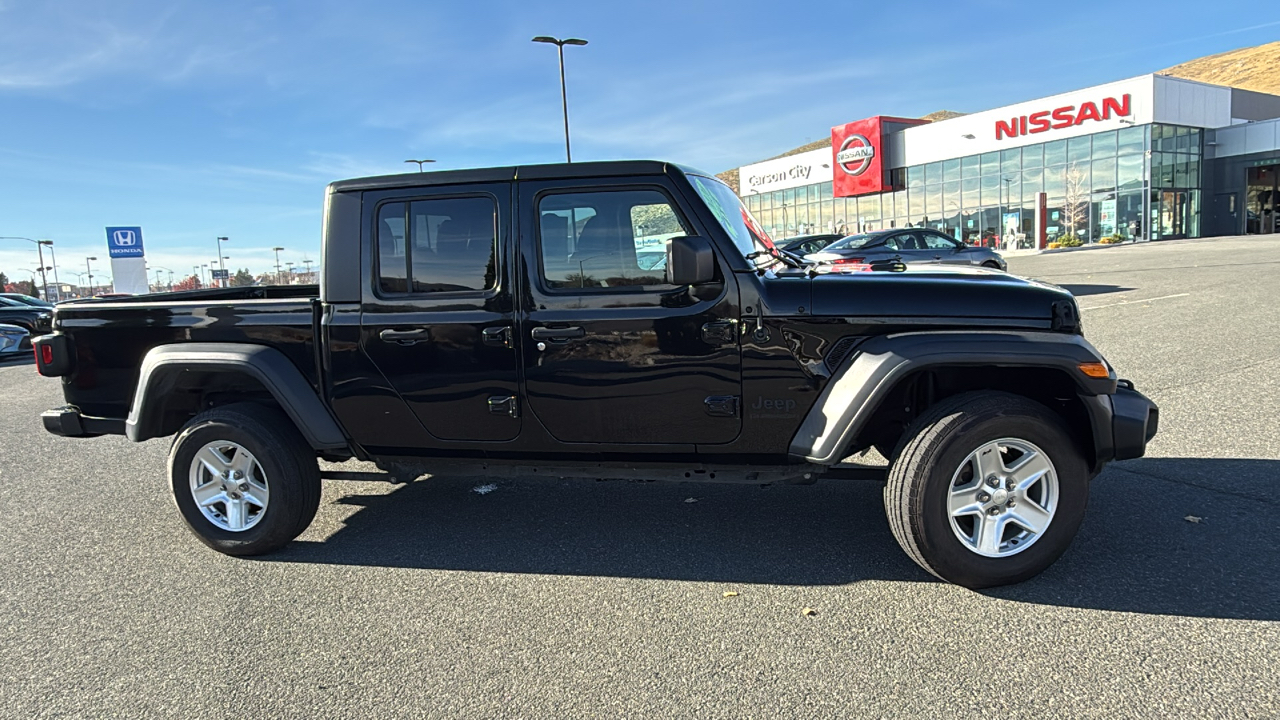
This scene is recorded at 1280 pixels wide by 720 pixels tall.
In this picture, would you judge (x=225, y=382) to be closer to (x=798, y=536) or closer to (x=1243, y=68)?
(x=798, y=536)

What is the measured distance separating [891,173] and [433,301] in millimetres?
48944

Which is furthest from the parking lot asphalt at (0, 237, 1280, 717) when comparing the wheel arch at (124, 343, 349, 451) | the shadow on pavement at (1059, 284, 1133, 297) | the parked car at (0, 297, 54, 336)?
the parked car at (0, 297, 54, 336)

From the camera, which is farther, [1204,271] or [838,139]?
[838,139]

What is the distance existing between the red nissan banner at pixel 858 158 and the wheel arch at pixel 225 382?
48213 millimetres

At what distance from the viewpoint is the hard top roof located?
3.71m

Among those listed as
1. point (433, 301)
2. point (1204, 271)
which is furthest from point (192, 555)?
point (1204, 271)

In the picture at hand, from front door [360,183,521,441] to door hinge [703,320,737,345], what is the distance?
3.08 feet

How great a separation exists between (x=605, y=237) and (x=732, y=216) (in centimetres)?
70

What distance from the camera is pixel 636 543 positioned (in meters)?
4.09

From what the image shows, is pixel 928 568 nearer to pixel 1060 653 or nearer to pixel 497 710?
pixel 1060 653

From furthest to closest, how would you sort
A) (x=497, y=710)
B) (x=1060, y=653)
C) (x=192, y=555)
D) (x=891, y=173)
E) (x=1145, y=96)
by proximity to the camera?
(x=891, y=173) → (x=1145, y=96) → (x=192, y=555) → (x=1060, y=653) → (x=497, y=710)

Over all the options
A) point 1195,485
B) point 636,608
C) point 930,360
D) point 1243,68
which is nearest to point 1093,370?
point 930,360

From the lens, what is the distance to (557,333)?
369cm

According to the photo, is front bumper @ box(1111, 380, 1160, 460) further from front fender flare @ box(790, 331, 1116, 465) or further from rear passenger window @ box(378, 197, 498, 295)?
rear passenger window @ box(378, 197, 498, 295)
